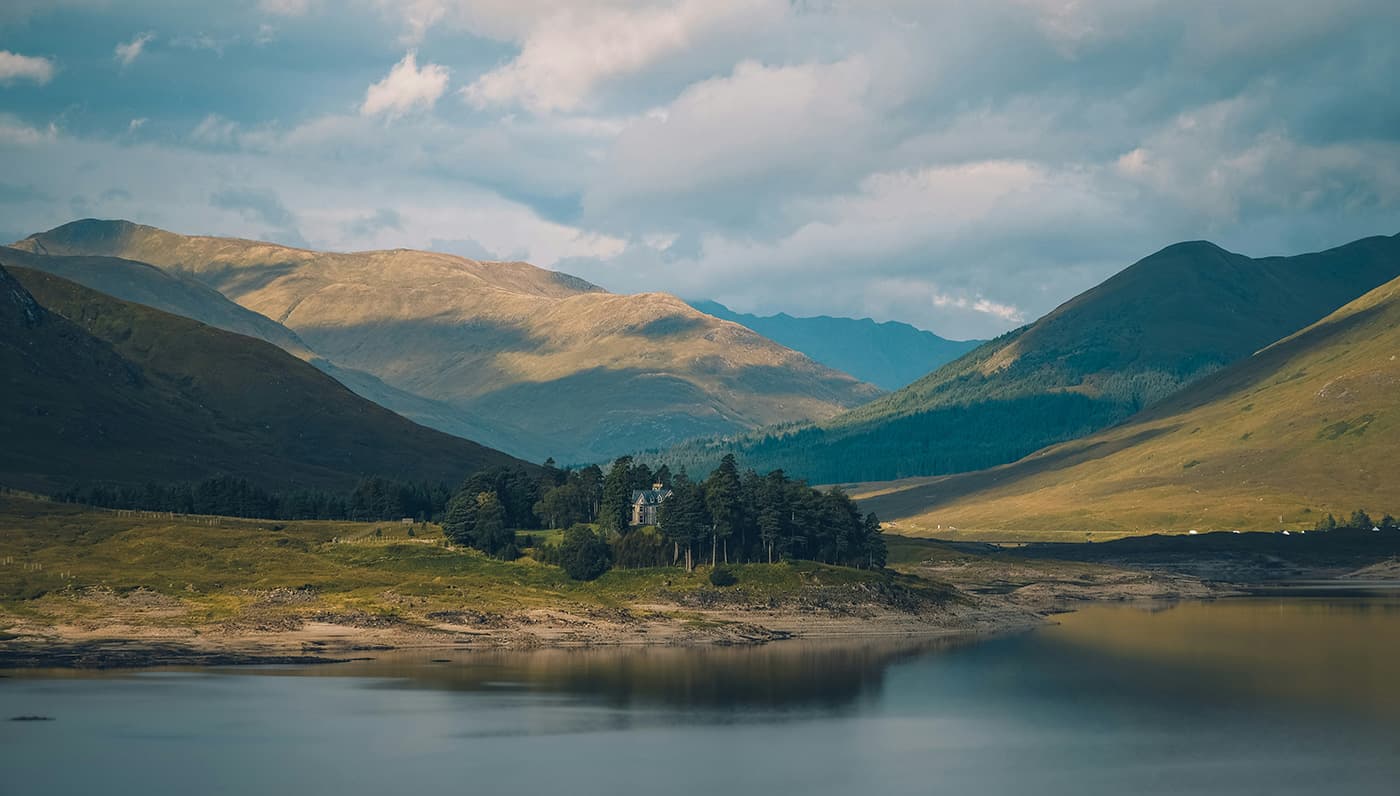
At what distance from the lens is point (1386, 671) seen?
5571 inches

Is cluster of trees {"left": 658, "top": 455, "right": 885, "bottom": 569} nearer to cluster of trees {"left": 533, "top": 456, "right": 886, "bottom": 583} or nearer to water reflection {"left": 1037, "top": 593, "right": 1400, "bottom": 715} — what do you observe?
cluster of trees {"left": 533, "top": 456, "right": 886, "bottom": 583}

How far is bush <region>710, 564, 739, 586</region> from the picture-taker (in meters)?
178

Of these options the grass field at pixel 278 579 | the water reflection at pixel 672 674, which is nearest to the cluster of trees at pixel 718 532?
the grass field at pixel 278 579

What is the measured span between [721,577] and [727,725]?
6615cm

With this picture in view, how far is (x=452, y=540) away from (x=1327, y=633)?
374 feet

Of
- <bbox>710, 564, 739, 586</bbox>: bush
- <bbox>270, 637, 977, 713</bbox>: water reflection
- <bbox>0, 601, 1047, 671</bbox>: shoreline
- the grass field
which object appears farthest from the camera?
<bbox>710, 564, 739, 586</bbox>: bush

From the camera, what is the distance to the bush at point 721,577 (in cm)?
17850

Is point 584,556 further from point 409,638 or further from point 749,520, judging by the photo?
point 409,638

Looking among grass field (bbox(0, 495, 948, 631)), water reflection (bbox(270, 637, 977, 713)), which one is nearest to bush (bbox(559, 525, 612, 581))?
grass field (bbox(0, 495, 948, 631))

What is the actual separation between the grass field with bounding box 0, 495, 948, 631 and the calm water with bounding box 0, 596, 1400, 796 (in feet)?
73.2

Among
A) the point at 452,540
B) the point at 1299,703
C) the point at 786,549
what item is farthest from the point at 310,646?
the point at 1299,703

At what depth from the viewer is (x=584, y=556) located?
7224 inches

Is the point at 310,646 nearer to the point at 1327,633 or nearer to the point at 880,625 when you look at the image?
the point at 880,625

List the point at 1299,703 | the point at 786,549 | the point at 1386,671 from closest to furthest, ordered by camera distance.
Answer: the point at 1299,703
the point at 1386,671
the point at 786,549
